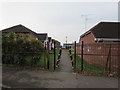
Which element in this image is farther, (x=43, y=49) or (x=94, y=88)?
(x=43, y=49)

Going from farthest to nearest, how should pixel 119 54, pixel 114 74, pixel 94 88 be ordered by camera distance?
pixel 119 54 → pixel 114 74 → pixel 94 88

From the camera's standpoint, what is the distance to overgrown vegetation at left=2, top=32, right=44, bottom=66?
5625 millimetres

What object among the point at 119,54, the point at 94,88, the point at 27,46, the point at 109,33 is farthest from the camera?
the point at 109,33

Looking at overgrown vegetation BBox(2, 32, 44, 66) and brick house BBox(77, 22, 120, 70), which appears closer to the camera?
brick house BBox(77, 22, 120, 70)

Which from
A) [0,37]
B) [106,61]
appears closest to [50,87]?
[106,61]

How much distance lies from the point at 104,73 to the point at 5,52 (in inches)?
251

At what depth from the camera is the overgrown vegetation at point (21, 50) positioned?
5.62m

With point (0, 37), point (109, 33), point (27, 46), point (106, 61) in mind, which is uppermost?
point (109, 33)

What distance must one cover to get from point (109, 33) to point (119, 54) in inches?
139

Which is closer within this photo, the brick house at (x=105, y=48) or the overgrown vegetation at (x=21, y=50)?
the brick house at (x=105, y=48)

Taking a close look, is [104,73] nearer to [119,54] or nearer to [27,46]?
[119,54]

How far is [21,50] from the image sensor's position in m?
5.67

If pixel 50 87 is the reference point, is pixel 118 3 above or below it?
above

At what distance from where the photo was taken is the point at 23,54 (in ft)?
18.6
